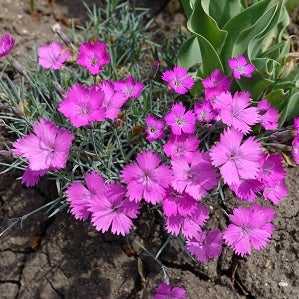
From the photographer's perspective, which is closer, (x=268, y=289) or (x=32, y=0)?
(x=268, y=289)

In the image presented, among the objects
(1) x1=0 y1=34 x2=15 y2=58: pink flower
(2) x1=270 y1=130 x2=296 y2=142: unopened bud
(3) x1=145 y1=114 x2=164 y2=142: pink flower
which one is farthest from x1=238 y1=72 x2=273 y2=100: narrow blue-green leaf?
(1) x1=0 y1=34 x2=15 y2=58: pink flower

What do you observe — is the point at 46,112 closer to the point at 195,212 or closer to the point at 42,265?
the point at 42,265

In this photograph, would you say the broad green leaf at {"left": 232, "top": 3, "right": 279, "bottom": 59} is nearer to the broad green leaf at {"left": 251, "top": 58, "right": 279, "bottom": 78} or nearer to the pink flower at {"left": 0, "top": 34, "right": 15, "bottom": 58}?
the broad green leaf at {"left": 251, "top": 58, "right": 279, "bottom": 78}

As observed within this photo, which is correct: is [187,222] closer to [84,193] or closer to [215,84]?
[84,193]

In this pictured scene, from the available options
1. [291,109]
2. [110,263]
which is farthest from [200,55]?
[110,263]

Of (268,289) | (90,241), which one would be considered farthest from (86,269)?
(268,289)

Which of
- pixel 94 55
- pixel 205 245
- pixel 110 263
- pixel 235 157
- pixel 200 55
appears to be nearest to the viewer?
pixel 235 157
